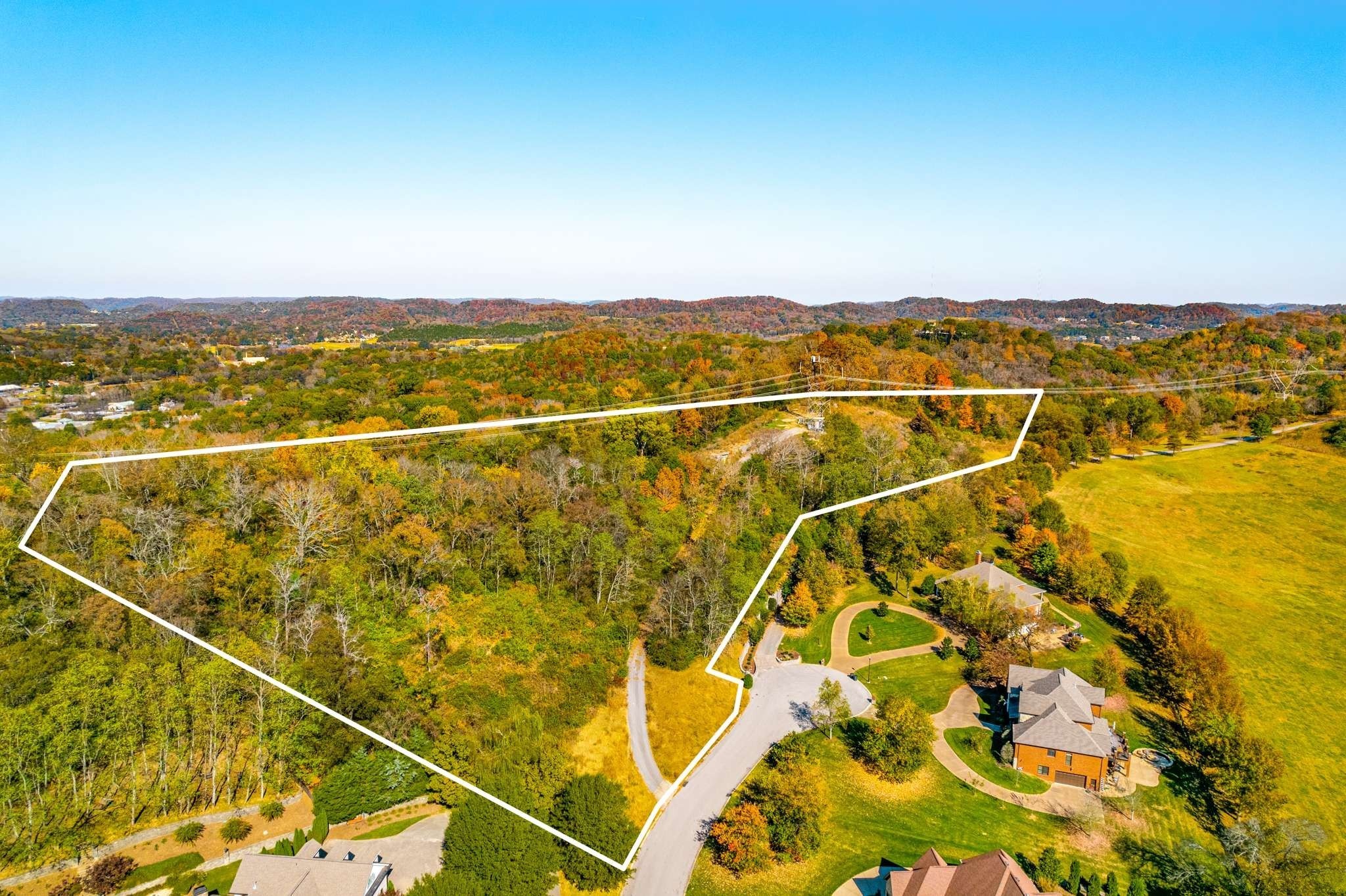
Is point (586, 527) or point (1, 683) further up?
point (586, 527)

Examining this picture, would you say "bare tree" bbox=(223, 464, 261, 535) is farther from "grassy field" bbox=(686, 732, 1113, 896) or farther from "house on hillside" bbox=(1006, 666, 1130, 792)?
"house on hillside" bbox=(1006, 666, 1130, 792)

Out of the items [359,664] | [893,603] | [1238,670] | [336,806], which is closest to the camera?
[359,664]

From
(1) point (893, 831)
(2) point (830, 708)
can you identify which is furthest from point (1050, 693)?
(1) point (893, 831)

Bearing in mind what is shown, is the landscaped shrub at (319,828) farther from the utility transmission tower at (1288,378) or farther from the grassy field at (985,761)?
the utility transmission tower at (1288,378)

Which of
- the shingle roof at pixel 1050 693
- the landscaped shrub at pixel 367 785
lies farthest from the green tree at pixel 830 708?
the landscaped shrub at pixel 367 785

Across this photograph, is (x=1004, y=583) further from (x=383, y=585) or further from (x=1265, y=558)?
(x=383, y=585)

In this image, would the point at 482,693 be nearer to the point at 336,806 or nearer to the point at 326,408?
the point at 336,806

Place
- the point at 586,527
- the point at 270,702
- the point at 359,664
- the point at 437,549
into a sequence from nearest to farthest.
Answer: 1. the point at 359,664
2. the point at 437,549
3. the point at 270,702
4. the point at 586,527

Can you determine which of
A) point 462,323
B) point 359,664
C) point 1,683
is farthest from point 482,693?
point 462,323
